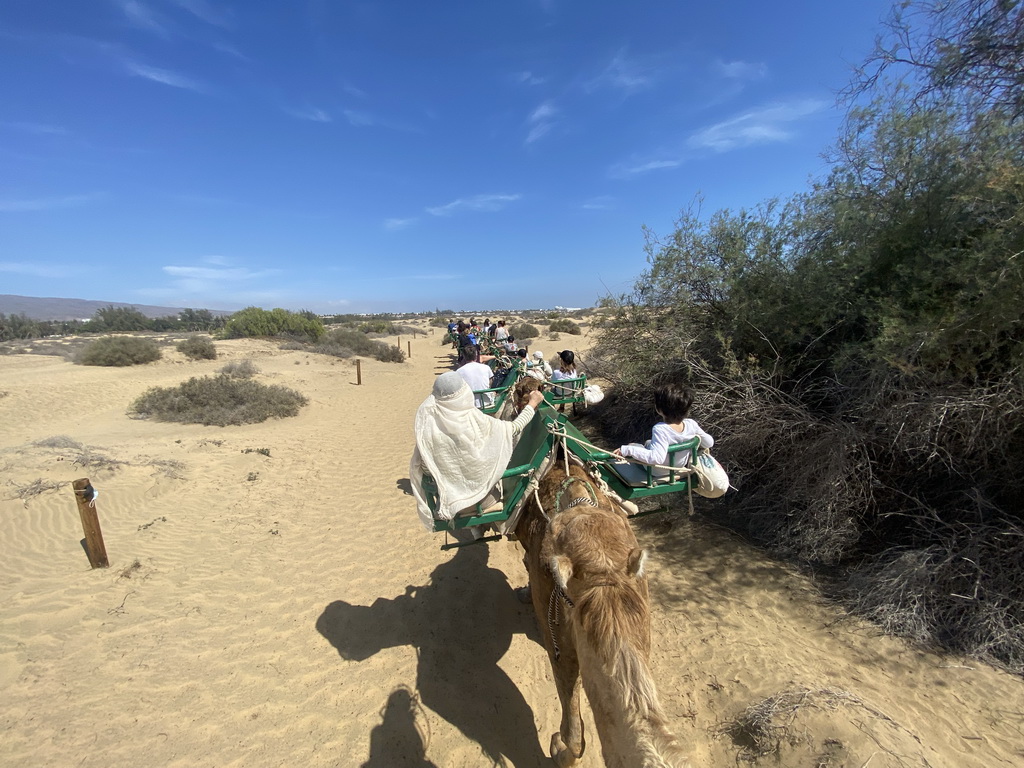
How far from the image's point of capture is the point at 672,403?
3.19m

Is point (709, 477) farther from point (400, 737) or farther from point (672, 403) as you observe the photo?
point (400, 737)

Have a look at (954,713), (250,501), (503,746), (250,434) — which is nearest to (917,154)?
(954,713)

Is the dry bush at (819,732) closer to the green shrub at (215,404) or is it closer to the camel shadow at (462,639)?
the camel shadow at (462,639)

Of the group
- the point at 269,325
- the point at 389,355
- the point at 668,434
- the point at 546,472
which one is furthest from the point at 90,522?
the point at 269,325

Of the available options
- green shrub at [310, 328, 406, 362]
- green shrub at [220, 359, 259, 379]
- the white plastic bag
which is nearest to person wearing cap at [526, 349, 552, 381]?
the white plastic bag

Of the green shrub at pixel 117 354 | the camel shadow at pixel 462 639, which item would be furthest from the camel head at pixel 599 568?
the green shrub at pixel 117 354

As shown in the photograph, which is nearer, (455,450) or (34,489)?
(455,450)

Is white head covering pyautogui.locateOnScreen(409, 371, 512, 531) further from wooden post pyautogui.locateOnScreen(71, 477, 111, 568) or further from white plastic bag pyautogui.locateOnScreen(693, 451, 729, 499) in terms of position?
wooden post pyautogui.locateOnScreen(71, 477, 111, 568)

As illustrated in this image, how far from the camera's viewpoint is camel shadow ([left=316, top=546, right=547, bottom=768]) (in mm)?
3012

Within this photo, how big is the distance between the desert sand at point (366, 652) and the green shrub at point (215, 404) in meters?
4.18

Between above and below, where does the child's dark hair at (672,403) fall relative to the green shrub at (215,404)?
above

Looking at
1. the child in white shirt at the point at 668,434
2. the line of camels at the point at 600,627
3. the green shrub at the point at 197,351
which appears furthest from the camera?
the green shrub at the point at 197,351

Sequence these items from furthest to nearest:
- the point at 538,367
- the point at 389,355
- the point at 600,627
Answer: the point at 389,355 < the point at 538,367 < the point at 600,627

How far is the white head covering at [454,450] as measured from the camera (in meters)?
2.67
